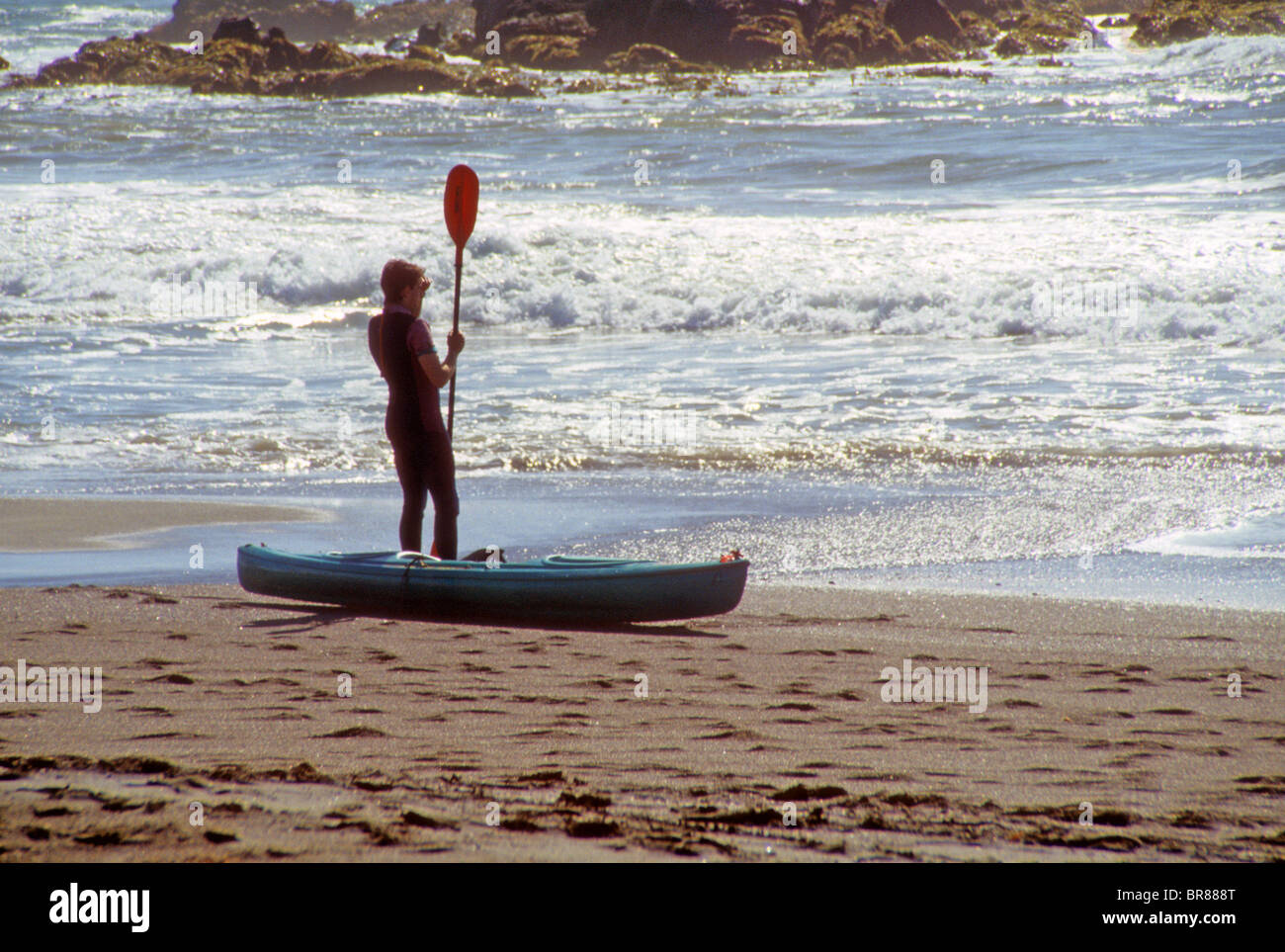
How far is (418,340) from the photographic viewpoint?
528 cm

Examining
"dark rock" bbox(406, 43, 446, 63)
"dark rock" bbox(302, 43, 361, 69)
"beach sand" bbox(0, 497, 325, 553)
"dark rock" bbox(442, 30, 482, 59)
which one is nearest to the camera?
"beach sand" bbox(0, 497, 325, 553)

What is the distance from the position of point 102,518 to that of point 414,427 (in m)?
2.85

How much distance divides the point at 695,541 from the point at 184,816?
168 inches

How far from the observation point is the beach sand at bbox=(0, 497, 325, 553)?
6777 mm

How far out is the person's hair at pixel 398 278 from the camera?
17.4ft

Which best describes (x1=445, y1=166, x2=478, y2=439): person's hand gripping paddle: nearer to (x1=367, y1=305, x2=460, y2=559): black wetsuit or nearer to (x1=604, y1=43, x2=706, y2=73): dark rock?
(x1=367, y1=305, x2=460, y2=559): black wetsuit

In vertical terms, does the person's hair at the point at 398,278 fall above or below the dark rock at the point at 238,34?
below

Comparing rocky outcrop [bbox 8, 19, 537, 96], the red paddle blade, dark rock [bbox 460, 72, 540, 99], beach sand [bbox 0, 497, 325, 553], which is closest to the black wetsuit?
the red paddle blade

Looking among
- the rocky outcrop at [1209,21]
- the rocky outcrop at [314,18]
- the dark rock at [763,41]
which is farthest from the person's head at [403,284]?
the rocky outcrop at [314,18]

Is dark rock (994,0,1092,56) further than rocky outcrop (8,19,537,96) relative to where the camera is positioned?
Yes

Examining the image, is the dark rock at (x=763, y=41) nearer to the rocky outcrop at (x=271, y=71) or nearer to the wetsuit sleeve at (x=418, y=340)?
the rocky outcrop at (x=271, y=71)

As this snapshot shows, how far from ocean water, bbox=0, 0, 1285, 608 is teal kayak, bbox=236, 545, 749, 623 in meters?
0.91

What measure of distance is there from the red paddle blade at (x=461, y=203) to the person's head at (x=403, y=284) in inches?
47.5

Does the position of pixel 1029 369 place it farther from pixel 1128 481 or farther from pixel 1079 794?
pixel 1079 794
